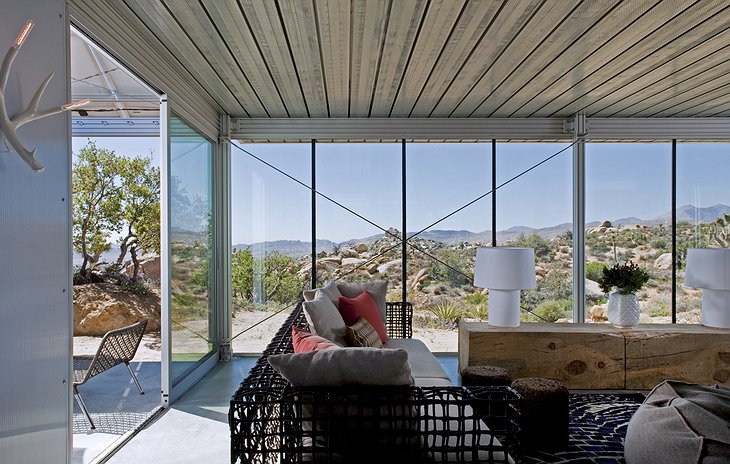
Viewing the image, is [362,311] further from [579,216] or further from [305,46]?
[579,216]

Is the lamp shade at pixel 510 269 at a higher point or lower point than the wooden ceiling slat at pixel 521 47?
lower

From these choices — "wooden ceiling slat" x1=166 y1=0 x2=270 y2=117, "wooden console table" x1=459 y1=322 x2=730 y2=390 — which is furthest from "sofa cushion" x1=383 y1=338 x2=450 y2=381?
"wooden ceiling slat" x1=166 y1=0 x2=270 y2=117

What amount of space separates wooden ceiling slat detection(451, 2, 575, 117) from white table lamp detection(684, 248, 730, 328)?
95.0 inches

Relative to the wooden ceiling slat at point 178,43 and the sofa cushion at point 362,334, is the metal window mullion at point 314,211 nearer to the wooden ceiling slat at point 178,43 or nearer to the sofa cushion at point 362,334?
the wooden ceiling slat at point 178,43

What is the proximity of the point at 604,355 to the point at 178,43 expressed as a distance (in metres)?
4.32

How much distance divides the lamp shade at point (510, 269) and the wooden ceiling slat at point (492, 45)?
1.54 metres

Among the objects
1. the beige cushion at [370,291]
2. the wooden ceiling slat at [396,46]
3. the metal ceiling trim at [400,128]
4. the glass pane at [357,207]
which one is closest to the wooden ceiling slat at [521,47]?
the metal ceiling trim at [400,128]

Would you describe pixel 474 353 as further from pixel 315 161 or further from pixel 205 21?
pixel 205 21

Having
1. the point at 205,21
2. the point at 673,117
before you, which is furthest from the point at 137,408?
the point at 673,117

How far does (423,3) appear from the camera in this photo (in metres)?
2.87

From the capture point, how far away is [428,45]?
3.50 m

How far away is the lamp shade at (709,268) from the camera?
169 inches

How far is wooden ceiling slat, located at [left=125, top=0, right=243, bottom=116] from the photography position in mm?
2966

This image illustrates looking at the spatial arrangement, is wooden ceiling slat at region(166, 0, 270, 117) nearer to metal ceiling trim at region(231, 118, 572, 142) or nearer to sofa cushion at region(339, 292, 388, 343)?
metal ceiling trim at region(231, 118, 572, 142)
